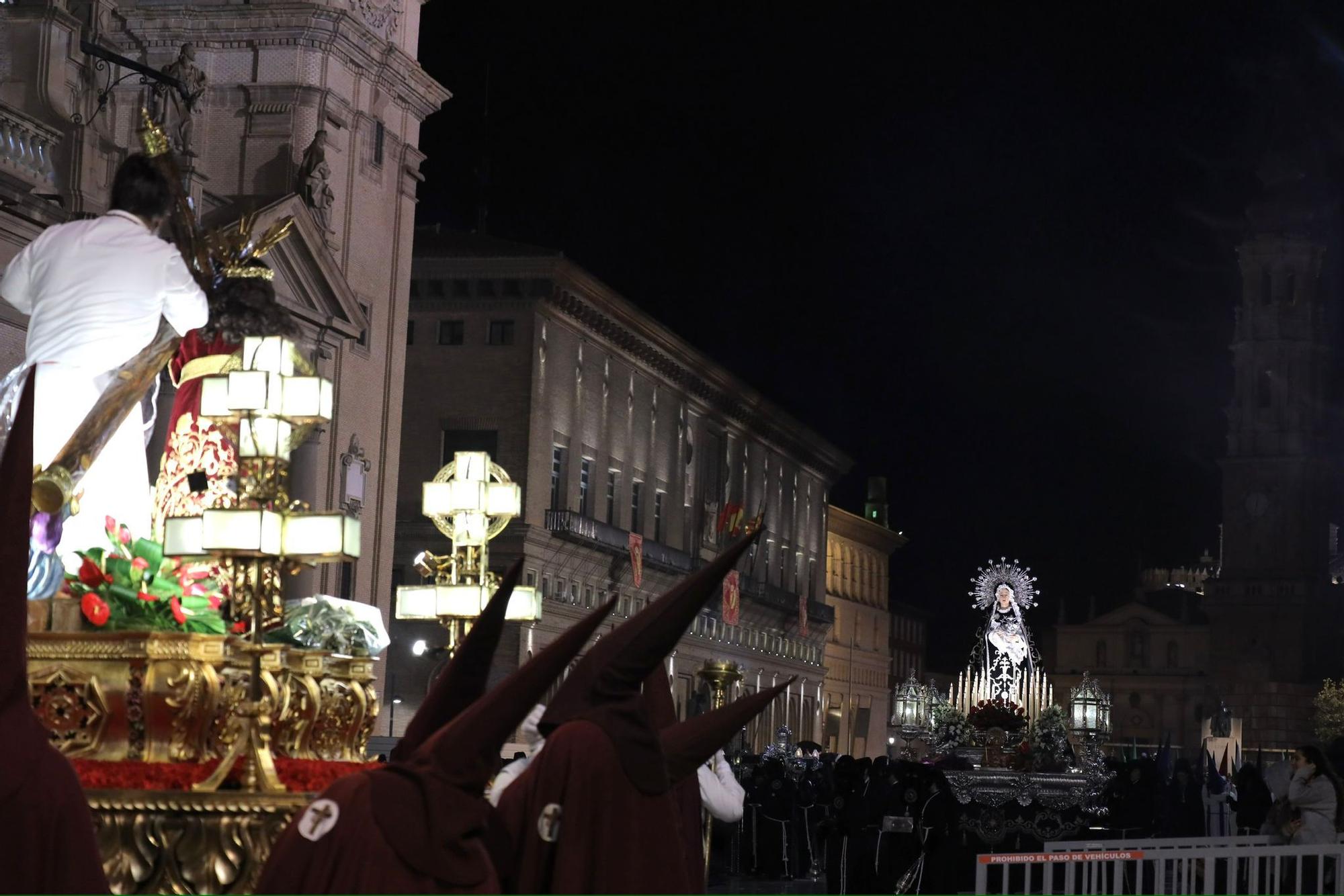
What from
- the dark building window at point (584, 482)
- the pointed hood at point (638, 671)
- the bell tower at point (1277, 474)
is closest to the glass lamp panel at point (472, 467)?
the pointed hood at point (638, 671)

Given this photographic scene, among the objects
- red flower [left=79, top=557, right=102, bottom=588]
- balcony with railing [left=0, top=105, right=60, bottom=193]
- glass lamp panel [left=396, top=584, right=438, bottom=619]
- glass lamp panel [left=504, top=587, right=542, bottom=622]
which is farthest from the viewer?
balcony with railing [left=0, top=105, right=60, bottom=193]

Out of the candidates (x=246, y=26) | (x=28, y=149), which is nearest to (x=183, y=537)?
(x=28, y=149)

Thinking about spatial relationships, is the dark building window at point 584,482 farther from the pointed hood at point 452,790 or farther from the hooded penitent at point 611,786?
the pointed hood at point 452,790

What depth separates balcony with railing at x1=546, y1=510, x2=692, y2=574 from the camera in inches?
2120

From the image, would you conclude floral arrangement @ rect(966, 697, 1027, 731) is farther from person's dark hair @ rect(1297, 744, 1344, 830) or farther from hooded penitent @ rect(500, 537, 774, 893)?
hooded penitent @ rect(500, 537, 774, 893)

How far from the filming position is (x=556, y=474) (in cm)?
5494

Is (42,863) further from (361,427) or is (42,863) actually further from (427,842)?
(361,427)

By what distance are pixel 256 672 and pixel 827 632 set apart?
82688mm

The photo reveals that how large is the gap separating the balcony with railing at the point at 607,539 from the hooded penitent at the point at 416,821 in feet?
160

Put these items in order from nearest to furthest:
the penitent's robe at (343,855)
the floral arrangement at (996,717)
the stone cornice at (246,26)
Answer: the penitent's robe at (343,855) < the floral arrangement at (996,717) < the stone cornice at (246,26)

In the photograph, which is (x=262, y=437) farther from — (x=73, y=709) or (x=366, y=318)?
(x=366, y=318)

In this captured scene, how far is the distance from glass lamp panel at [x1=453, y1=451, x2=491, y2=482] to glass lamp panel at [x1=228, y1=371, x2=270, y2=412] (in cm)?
597

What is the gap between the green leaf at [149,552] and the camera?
29.2 feet

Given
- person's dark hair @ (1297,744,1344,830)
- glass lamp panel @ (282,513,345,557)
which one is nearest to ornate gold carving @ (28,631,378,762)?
glass lamp panel @ (282,513,345,557)
